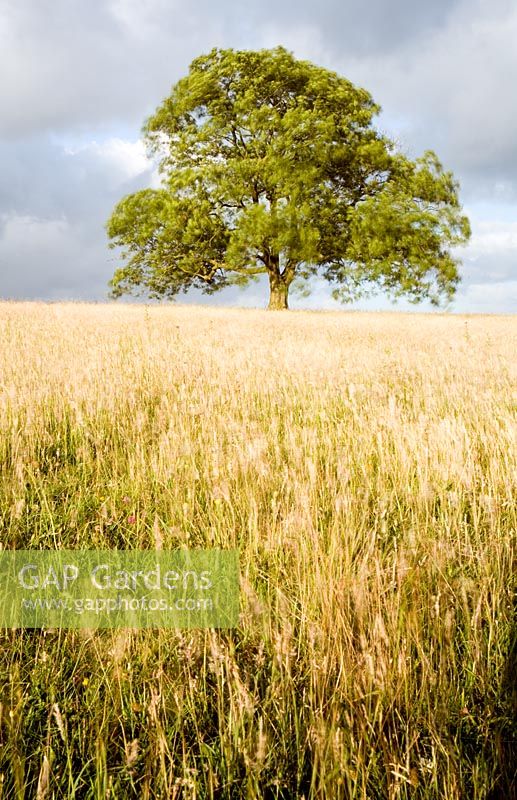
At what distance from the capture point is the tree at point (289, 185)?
70.8 feet

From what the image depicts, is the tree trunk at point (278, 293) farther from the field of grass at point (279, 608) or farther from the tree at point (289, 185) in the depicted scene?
the field of grass at point (279, 608)

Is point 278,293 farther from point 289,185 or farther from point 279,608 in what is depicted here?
point 279,608

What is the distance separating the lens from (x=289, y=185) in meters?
21.2

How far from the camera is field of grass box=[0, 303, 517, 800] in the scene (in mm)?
1466

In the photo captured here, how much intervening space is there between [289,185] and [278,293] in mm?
5338
